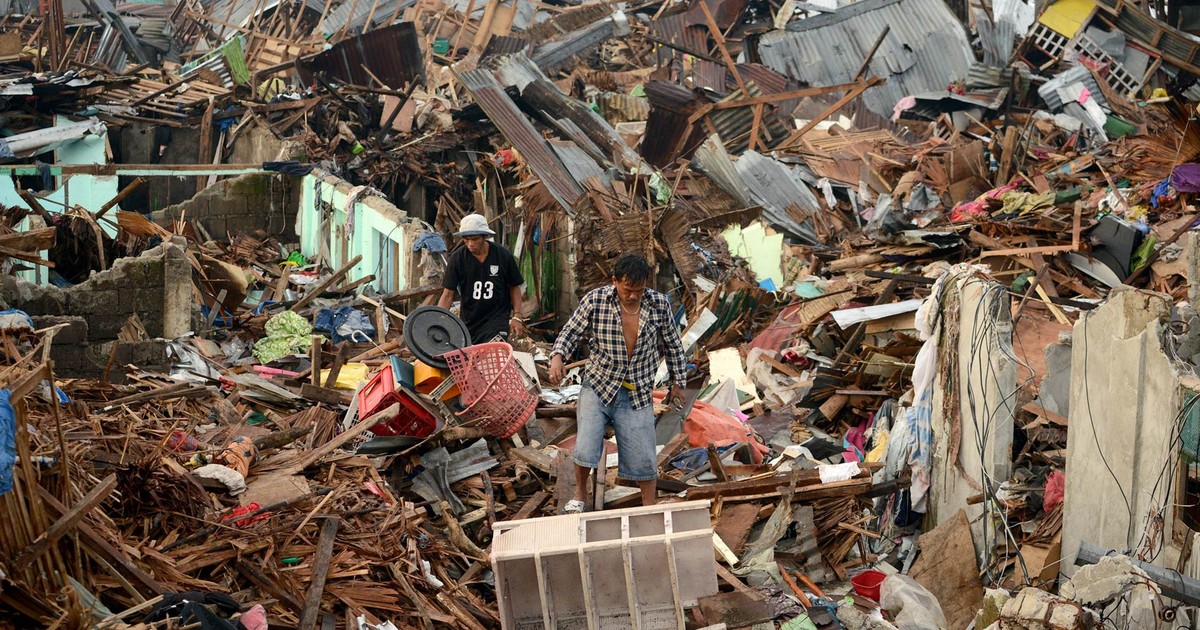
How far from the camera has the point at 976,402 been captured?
7586mm

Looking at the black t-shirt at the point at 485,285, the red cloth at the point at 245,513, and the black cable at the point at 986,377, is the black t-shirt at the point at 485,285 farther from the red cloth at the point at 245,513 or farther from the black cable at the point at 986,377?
the black cable at the point at 986,377

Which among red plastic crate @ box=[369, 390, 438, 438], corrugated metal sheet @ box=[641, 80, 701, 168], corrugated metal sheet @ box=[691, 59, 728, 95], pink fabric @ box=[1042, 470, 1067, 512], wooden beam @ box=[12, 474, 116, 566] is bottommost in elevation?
pink fabric @ box=[1042, 470, 1067, 512]

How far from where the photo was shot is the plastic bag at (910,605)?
271 inches

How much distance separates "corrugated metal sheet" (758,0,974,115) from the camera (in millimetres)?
26562

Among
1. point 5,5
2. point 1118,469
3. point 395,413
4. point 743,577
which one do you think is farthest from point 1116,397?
point 5,5

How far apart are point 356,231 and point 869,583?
10685 mm

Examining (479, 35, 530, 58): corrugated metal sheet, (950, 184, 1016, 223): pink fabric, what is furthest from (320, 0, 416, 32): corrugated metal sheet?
(950, 184, 1016, 223): pink fabric

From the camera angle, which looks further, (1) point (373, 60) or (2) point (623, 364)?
(1) point (373, 60)

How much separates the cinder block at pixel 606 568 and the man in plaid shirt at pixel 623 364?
2.97 feet

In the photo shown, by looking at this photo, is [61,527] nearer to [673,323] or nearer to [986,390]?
[673,323]

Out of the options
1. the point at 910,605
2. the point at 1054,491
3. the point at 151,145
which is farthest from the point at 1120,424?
the point at 151,145

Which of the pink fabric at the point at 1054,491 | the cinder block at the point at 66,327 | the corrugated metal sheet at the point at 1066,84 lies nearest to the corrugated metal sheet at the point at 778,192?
the corrugated metal sheet at the point at 1066,84

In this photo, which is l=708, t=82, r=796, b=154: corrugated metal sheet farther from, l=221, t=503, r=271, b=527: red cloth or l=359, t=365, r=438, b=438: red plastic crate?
l=221, t=503, r=271, b=527: red cloth

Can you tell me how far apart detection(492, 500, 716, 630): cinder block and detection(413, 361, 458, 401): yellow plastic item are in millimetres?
1931
